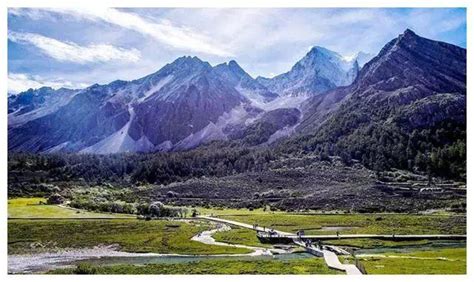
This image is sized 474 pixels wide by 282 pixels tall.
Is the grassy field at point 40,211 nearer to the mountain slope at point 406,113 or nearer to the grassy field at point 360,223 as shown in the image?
the grassy field at point 360,223

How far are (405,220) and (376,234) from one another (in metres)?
10.6

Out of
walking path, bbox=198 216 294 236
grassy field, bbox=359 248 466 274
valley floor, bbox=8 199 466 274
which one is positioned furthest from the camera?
walking path, bbox=198 216 294 236

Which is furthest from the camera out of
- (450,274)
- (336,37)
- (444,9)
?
(336,37)

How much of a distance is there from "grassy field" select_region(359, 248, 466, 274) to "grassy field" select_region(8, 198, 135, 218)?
3349 centimetres

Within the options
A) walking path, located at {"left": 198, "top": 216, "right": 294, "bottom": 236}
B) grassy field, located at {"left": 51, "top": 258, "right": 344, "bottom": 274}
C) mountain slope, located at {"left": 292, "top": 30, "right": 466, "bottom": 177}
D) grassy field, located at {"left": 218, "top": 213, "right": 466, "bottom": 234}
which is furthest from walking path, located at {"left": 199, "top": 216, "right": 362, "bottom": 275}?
mountain slope, located at {"left": 292, "top": 30, "right": 466, "bottom": 177}

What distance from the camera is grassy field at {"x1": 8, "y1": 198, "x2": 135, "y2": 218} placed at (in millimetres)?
56419

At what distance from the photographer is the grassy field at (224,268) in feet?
114

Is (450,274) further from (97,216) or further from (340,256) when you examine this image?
(97,216)

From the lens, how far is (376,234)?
46.6m

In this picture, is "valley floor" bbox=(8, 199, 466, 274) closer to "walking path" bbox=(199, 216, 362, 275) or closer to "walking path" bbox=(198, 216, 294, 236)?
"walking path" bbox=(199, 216, 362, 275)

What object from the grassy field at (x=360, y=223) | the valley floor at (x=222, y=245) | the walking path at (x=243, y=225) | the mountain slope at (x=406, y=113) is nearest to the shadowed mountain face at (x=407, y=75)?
the mountain slope at (x=406, y=113)

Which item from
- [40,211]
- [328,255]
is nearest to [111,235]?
[40,211]

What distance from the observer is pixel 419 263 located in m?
35.9
